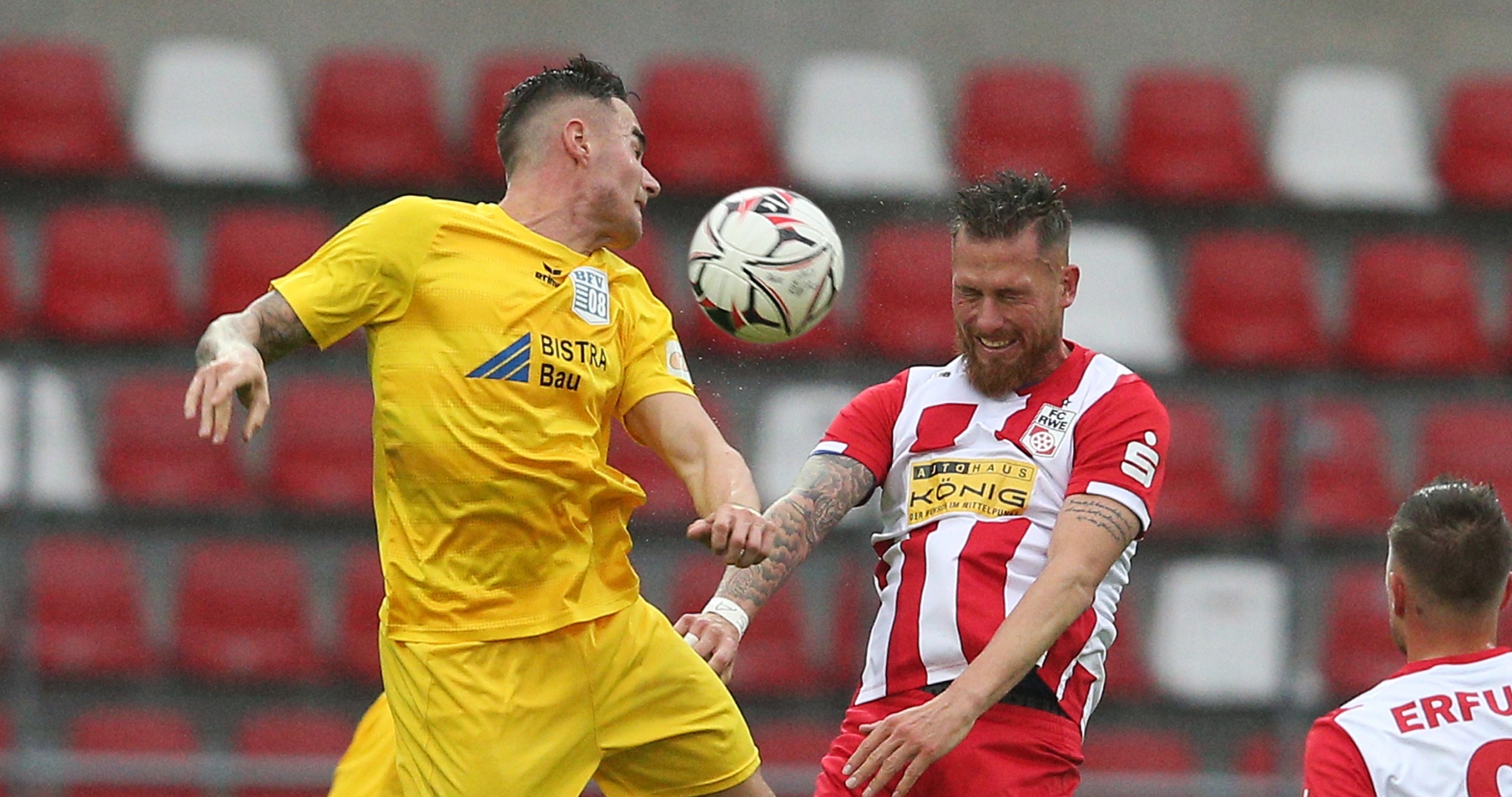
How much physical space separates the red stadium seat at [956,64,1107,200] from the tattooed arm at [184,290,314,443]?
525 centimetres

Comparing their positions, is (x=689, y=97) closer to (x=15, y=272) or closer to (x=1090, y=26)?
(x=1090, y=26)

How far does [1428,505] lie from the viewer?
11.6 ft

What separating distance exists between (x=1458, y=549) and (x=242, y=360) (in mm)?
2243

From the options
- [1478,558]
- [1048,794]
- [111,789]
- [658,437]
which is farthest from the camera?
[111,789]

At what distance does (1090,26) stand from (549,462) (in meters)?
6.30

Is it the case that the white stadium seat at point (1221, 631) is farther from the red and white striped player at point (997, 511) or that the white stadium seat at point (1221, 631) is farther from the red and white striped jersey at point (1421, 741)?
the red and white striped jersey at point (1421, 741)

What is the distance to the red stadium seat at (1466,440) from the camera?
27.4 ft

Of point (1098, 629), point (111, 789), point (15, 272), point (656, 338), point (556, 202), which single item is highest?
point (556, 202)

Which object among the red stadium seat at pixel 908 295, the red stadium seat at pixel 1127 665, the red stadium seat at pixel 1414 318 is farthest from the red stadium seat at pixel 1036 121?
the red stadium seat at pixel 1127 665

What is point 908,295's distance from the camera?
25.9 ft

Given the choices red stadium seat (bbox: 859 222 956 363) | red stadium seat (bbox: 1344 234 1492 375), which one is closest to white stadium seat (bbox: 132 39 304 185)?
red stadium seat (bbox: 859 222 956 363)

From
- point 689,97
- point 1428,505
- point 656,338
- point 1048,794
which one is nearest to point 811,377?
point 689,97

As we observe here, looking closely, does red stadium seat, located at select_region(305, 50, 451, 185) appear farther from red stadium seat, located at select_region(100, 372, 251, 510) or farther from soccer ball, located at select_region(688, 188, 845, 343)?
soccer ball, located at select_region(688, 188, 845, 343)

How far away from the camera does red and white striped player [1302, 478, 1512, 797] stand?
3.35m
